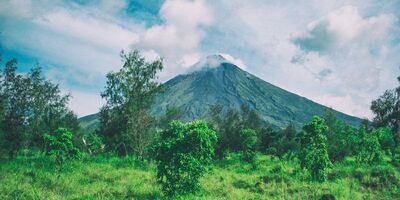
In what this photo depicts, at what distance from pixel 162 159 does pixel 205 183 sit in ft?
13.9

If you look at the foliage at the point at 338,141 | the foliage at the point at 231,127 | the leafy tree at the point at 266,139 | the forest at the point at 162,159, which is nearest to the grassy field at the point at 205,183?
the forest at the point at 162,159

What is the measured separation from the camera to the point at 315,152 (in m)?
23.5

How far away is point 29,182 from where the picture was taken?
1939 centimetres

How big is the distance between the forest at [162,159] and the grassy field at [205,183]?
2.3 inches

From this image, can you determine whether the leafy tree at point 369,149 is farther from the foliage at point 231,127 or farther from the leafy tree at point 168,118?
the leafy tree at point 168,118

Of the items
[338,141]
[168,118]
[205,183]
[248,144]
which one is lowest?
[205,183]

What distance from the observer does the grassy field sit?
17.8m

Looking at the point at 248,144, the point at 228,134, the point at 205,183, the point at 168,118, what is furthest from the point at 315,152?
the point at 168,118

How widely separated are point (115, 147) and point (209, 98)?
145 meters

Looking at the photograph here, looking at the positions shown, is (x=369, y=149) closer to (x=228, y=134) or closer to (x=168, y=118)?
(x=228, y=134)

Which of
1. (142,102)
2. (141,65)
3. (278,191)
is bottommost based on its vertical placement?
(278,191)

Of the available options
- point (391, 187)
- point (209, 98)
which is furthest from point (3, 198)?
point (209, 98)

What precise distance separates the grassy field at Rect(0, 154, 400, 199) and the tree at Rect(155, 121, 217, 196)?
77 cm

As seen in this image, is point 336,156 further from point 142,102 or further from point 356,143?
point 142,102
